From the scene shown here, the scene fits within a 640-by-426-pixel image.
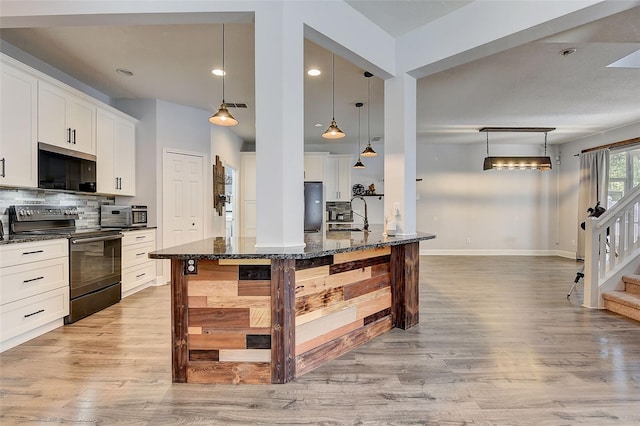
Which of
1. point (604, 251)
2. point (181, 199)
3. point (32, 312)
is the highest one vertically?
point (181, 199)

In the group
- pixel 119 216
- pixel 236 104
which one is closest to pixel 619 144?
pixel 236 104

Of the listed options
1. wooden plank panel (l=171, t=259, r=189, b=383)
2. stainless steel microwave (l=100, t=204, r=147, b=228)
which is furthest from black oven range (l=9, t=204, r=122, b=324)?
wooden plank panel (l=171, t=259, r=189, b=383)

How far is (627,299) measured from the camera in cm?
335

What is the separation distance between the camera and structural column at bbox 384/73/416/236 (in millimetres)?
3139

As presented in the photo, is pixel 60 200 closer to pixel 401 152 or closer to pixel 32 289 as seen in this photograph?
pixel 32 289

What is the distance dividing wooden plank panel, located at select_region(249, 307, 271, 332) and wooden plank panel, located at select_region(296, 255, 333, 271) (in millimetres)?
344

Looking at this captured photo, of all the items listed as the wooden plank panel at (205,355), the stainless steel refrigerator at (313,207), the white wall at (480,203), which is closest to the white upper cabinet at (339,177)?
the stainless steel refrigerator at (313,207)

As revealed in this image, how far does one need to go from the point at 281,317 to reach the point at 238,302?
30cm

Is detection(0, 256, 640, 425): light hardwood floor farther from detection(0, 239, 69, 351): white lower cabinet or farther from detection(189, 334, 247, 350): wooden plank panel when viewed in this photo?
detection(189, 334, 247, 350): wooden plank panel

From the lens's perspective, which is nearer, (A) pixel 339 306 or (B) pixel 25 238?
(A) pixel 339 306

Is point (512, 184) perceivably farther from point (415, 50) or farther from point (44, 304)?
point (44, 304)

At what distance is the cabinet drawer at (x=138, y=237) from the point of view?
402 cm

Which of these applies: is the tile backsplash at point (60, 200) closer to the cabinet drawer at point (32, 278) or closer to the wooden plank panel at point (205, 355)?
the cabinet drawer at point (32, 278)

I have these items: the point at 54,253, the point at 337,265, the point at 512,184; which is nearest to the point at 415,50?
the point at 337,265
